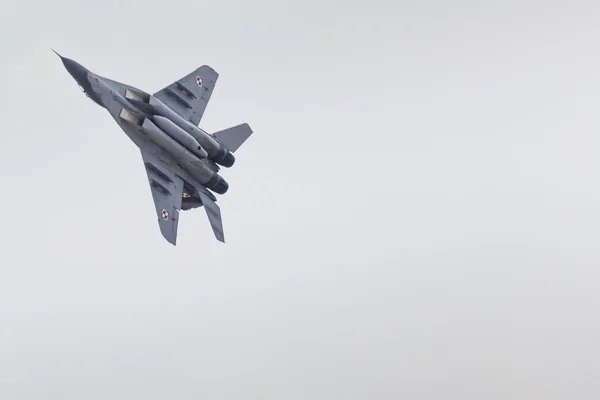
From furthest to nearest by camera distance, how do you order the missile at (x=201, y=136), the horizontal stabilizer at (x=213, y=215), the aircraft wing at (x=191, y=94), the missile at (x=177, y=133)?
the aircraft wing at (x=191, y=94), the horizontal stabilizer at (x=213, y=215), the missile at (x=201, y=136), the missile at (x=177, y=133)

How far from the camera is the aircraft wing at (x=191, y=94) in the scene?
79562 millimetres

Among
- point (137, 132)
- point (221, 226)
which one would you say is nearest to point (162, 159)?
point (137, 132)

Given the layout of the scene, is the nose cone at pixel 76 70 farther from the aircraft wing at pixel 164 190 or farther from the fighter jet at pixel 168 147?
the aircraft wing at pixel 164 190

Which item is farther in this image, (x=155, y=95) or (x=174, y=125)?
(x=155, y=95)

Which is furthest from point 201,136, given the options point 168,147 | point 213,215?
point 213,215

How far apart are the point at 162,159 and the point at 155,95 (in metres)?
7.80

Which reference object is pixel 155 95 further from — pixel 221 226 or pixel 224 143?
pixel 221 226

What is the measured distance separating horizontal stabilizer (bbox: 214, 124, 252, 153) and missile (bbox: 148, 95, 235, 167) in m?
2.61

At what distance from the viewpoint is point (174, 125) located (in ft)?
242

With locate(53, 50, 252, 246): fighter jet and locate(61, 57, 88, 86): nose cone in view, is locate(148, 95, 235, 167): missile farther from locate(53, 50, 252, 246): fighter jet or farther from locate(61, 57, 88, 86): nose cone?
locate(61, 57, 88, 86): nose cone

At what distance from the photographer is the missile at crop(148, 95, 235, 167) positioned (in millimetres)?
74125

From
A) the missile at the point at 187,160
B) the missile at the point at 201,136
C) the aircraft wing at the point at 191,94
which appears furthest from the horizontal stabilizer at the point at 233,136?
the missile at the point at 187,160

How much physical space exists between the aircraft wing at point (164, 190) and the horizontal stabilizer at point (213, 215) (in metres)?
2.77

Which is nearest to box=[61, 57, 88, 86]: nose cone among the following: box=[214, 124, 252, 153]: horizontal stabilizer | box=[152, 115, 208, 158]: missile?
box=[152, 115, 208, 158]: missile
